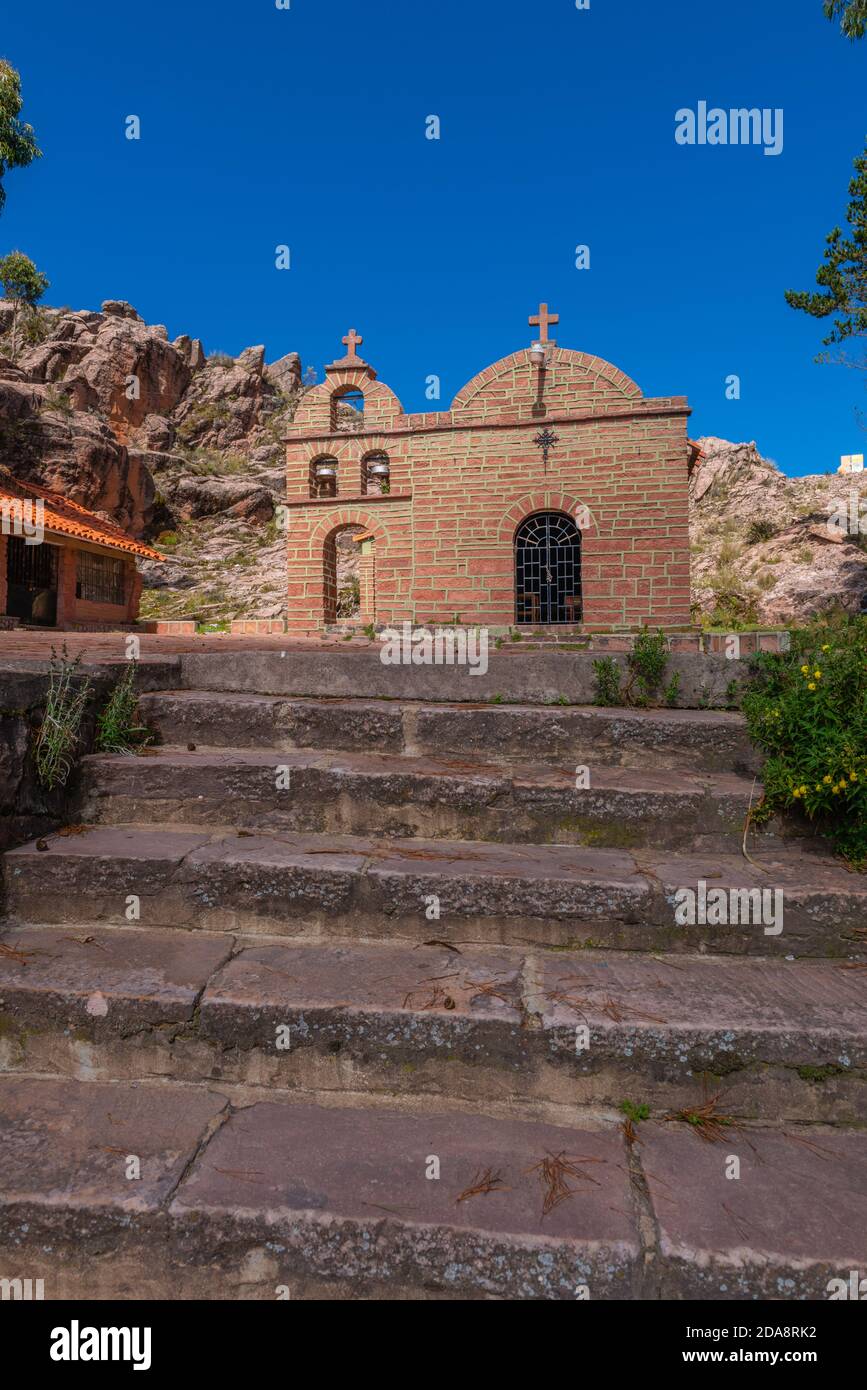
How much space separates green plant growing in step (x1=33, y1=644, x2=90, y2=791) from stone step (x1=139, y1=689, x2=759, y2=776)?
0.43 metres

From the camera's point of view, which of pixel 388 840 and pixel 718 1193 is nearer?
pixel 718 1193

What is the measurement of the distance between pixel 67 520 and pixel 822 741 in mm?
20944

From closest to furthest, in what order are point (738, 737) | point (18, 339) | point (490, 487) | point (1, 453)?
1. point (738, 737)
2. point (490, 487)
3. point (1, 453)
4. point (18, 339)

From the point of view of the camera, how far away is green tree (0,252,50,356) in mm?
34531

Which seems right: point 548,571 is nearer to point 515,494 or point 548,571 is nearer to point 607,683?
point 515,494

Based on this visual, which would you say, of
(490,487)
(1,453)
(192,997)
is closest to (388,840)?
(192,997)

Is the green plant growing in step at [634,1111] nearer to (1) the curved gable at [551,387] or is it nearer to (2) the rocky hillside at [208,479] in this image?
(1) the curved gable at [551,387]

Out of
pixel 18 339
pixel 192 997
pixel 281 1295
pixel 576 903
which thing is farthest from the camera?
pixel 18 339

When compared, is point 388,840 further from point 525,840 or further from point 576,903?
point 576,903

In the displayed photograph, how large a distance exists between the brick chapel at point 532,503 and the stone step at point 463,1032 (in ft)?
34.9

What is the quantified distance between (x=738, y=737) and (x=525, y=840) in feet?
3.52

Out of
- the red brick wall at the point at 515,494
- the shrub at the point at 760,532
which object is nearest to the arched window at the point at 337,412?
Result: the red brick wall at the point at 515,494

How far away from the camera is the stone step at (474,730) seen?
2877mm

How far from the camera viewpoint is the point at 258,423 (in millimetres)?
43156
